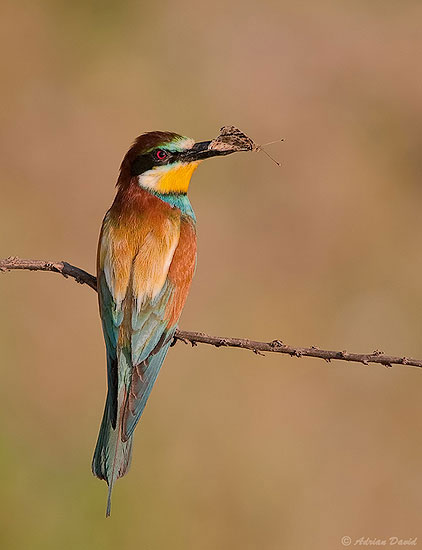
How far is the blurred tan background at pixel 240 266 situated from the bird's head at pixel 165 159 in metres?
1.64

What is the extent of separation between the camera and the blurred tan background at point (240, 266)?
4.54m

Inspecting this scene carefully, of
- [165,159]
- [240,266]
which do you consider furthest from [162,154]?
[240,266]

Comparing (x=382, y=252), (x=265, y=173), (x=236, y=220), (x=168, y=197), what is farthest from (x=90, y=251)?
(x=168, y=197)

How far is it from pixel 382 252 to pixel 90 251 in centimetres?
196

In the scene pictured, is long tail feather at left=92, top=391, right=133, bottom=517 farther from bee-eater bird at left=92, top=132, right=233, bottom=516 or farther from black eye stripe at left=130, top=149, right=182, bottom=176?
black eye stripe at left=130, top=149, right=182, bottom=176

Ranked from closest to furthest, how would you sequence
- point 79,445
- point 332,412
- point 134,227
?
point 134,227 → point 79,445 → point 332,412

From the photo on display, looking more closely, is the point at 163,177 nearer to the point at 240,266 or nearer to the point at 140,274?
the point at 140,274

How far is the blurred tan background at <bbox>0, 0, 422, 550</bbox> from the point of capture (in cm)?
454

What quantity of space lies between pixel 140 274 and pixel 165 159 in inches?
16.7

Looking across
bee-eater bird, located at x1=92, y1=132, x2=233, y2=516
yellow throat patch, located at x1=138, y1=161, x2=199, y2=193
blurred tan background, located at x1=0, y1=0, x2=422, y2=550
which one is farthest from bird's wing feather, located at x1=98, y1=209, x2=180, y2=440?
blurred tan background, located at x1=0, y1=0, x2=422, y2=550

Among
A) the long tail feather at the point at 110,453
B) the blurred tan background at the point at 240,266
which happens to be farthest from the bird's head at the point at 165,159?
the blurred tan background at the point at 240,266

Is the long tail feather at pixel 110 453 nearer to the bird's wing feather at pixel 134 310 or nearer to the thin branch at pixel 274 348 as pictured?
the bird's wing feather at pixel 134 310

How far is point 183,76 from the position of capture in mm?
6340

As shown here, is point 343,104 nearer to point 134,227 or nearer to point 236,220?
point 236,220
